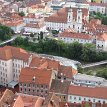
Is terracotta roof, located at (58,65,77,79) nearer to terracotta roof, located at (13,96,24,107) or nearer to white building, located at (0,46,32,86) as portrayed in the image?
white building, located at (0,46,32,86)

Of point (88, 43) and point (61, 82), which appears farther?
point (88, 43)

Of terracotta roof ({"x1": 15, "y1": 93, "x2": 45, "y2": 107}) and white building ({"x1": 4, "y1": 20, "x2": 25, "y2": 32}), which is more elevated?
terracotta roof ({"x1": 15, "y1": 93, "x2": 45, "y2": 107})

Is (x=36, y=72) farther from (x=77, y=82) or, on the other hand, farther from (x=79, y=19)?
(x=79, y=19)

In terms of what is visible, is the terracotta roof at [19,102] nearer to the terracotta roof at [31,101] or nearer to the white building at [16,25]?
the terracotta roof at [31,101]

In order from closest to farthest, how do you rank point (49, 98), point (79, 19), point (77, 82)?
point (49, 98) → point (77, 82) → point (79, 19)

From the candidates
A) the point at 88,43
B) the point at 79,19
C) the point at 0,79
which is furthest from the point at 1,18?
the point at 0,79

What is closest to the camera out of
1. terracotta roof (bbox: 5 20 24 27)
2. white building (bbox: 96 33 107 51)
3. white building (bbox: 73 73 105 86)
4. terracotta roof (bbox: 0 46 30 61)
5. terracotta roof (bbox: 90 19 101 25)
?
white building (bbox: 73 73 105 86)

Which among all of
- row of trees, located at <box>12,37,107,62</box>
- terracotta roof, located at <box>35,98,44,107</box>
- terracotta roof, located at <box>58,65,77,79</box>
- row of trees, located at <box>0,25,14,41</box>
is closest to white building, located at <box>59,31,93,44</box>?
row of trees, located at <box>12,37,107,62</box>
